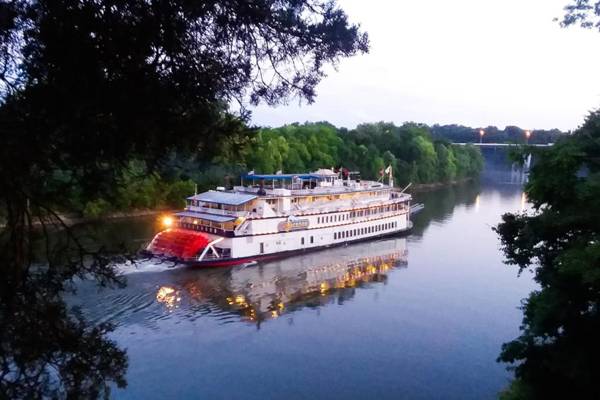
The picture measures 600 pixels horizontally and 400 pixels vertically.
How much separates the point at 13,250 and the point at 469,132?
280ft

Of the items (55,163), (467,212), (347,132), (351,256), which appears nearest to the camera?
(55,163)

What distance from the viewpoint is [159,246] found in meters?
20.2

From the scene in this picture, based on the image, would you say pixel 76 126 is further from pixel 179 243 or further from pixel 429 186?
pixel 429 186

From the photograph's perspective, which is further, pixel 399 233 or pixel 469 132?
pixel 469 132

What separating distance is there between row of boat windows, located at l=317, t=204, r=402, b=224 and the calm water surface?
6.54 ft

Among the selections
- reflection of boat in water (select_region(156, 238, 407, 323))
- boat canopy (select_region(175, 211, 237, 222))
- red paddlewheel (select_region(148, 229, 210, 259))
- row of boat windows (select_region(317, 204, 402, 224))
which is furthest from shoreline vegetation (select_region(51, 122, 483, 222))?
reflection of boat in water (select_region(156, 238, 407, 323))

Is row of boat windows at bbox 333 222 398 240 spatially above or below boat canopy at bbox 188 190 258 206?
below

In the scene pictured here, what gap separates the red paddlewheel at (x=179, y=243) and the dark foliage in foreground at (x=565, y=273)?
12.8 m

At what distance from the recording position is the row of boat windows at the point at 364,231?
24.6 metres

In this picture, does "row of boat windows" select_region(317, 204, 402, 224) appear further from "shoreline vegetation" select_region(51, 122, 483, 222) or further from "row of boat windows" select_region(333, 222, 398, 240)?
"shoreline vegetation" select_region(51, 122, 483, 222)

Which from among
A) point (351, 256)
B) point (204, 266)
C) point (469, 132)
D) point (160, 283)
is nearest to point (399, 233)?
point (351, 256)

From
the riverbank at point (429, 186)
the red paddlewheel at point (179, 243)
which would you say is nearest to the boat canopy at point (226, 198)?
the red paddlewheel at point (179, 243)

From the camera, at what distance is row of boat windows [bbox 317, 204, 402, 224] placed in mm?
24055

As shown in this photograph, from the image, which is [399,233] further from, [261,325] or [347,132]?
[347,132]
